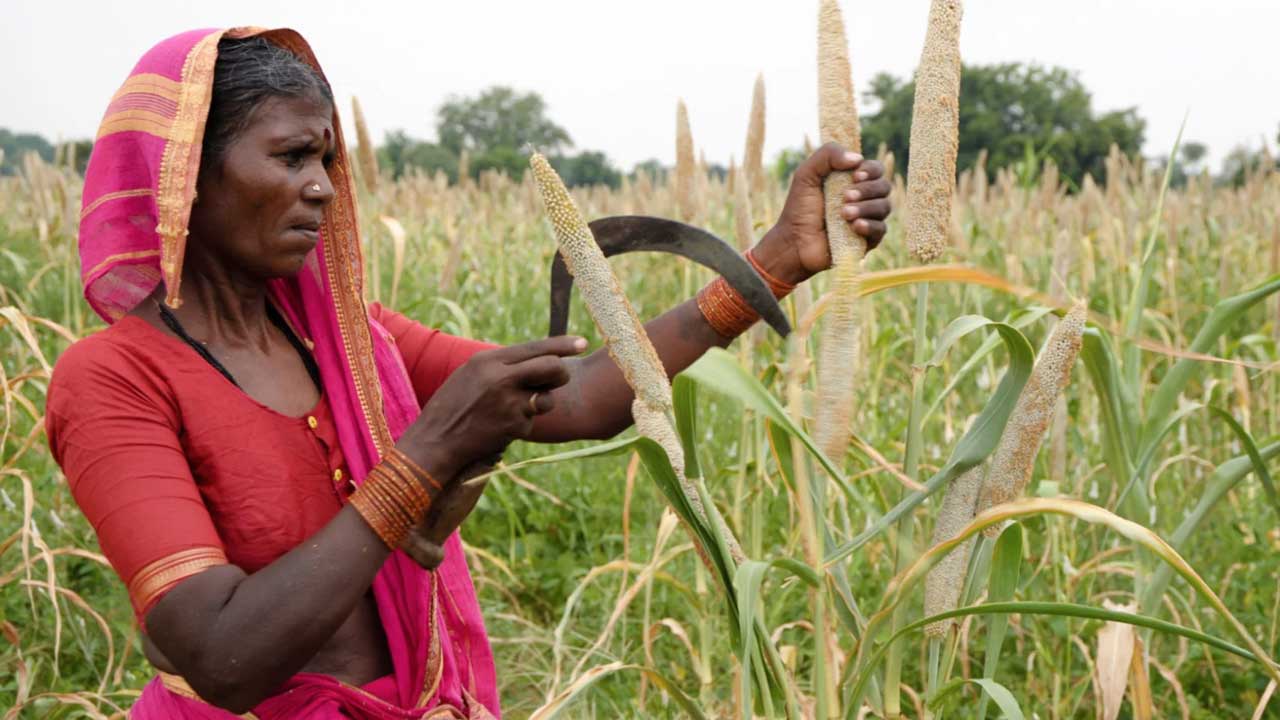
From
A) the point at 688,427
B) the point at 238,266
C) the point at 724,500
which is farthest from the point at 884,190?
the point at 724,500

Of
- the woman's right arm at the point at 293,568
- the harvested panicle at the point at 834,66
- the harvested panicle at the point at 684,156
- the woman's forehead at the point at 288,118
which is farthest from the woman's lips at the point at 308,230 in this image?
the harvested panicle at the point at 684,156

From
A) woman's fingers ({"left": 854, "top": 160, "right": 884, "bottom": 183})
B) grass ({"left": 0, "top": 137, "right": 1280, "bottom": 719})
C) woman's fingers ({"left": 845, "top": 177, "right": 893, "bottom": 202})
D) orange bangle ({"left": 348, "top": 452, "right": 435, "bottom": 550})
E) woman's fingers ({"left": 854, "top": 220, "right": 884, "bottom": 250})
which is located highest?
woman's fingers ({"left": 854, "top": 160, "right": 884, "bottom": 183})

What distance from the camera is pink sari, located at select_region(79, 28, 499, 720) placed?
56.2 inches

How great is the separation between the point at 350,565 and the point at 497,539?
2288 mm

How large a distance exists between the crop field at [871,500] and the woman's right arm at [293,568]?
0.17m

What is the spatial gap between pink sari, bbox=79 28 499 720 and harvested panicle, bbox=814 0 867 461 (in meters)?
0.74

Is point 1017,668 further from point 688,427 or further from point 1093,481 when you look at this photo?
point 688,427

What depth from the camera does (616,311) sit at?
3.56 ft

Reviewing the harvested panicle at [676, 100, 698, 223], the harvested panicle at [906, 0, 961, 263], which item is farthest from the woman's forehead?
the harvested panicle at [676, 100, 698, 223]

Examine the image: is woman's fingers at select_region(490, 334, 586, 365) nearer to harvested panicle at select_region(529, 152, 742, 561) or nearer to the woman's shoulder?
harvested panicle at select_region(529, 152, 742, 561)

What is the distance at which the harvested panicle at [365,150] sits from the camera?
120 inches

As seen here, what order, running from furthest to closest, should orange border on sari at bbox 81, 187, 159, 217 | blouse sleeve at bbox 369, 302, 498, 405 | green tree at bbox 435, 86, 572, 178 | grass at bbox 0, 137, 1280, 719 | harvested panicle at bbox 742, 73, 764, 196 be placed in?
green tree at bbox 435, 86, 572, 178 < harvested panicle at bbox 742, 73, 764, 196 < blouse sleeve at bbox 369, 302, 498, 405 < orange border on sari at bbox 81, 187, 159, 217 < grass at bbox 0, 137, 1280, 719

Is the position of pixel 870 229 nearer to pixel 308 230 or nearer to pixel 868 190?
pixel 868 190

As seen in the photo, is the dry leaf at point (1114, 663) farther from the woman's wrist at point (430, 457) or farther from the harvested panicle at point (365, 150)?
the harvested panicle at point (365, 150)
